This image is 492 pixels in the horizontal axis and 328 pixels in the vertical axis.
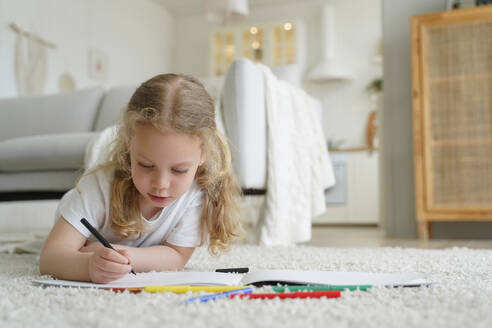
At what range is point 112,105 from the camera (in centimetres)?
305

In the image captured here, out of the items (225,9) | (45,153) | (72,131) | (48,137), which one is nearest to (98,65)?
(225,9)

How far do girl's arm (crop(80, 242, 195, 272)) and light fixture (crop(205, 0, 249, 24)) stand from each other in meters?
3.00

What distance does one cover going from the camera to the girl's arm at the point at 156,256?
3.25 ft

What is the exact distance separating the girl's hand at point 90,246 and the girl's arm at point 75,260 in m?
0.02

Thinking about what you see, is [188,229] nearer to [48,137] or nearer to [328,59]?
[48,137]

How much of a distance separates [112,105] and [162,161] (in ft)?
7.52

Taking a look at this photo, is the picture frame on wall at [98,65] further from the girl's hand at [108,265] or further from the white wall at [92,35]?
the girl's hand at [108,265]

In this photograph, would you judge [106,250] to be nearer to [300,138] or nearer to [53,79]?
[300,138]

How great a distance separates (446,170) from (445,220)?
285mm

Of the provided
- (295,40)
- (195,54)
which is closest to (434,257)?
(295,40)

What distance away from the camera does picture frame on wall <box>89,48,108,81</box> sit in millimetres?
5195

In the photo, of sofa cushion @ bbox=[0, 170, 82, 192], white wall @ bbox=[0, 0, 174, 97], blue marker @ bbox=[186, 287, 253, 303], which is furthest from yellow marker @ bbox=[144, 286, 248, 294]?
white wall @ bbox=[0, 0, 174, 97]

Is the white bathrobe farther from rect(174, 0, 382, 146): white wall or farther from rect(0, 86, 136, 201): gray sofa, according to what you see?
rect(174, 0, 382, 146): white wall

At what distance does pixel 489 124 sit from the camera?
247cm
